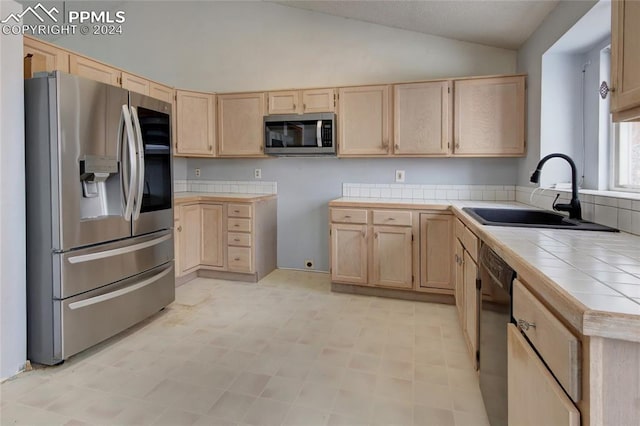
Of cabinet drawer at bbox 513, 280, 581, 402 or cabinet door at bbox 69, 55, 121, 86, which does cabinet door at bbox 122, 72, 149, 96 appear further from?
cabinet drawer at bbox 513, 280, 581, 402

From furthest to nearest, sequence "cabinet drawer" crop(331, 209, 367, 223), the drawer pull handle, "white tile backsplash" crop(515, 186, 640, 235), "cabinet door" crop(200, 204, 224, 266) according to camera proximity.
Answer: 1. "cabinet door" crop(200, 204, 224, 266)
2. "cabinet drawer" crop(331, 209, 367, 223)
3. "white tile backsplash" crop(515, 186, 640, 235)
4. the drawer pull handle

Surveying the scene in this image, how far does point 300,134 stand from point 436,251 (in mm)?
1745

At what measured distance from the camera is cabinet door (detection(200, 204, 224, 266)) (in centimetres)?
380

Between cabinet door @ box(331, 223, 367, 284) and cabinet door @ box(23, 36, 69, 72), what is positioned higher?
cabinet door @ box(23, 36, 69, 72)

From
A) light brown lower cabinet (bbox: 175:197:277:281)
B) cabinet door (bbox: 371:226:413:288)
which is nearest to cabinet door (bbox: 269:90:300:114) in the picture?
light brown lower cabinet (bbox: 175:197:277:281)

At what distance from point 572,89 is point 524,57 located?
664 millimetres

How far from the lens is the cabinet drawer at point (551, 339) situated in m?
0.73

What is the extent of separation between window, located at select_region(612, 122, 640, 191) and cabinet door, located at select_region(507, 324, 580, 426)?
1.68 m

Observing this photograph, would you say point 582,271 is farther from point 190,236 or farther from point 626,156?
point 190,236

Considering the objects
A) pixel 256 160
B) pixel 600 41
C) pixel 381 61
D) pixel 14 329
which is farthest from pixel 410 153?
pixel 14 329

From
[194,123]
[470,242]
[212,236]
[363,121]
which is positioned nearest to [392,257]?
[470,242]

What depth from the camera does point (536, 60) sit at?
2865 millimetres

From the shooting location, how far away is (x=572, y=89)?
268cm

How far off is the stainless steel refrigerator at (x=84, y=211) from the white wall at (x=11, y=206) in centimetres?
5
